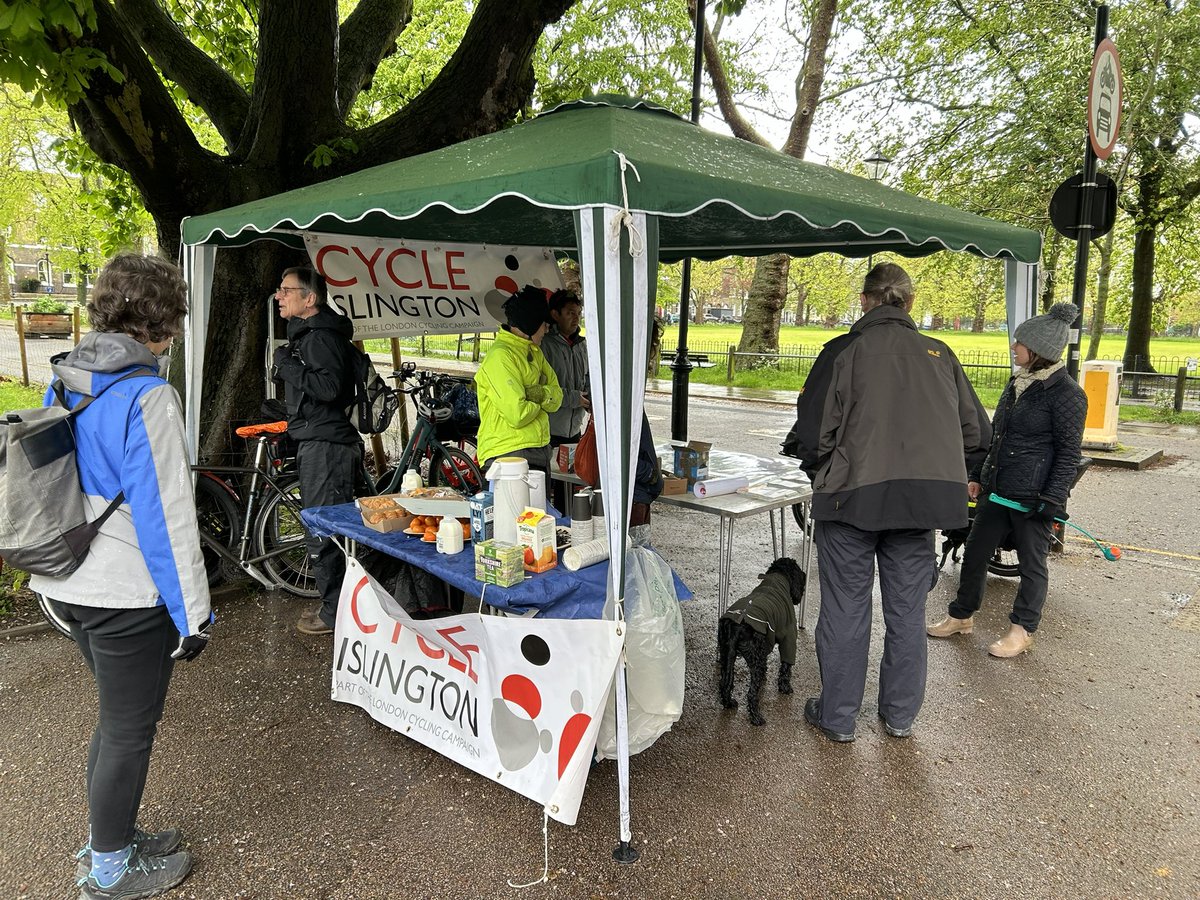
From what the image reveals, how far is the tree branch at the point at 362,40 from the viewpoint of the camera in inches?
257

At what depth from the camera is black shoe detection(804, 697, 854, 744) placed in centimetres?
322

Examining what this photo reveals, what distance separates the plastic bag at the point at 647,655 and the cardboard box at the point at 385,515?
112 centimetres

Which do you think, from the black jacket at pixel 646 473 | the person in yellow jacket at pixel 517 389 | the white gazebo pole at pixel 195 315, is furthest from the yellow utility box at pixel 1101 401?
the white gazebo pole at pixel 195 315

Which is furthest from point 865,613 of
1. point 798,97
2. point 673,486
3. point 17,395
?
point 798,97

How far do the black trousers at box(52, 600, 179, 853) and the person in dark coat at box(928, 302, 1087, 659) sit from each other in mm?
3784

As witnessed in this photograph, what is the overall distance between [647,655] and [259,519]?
9.78 feet

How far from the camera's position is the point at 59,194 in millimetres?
24484

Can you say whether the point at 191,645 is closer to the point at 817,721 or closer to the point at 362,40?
the point at 817,721

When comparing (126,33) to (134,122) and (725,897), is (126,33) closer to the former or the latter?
(134,122)

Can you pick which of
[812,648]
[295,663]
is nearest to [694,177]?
[812,648]

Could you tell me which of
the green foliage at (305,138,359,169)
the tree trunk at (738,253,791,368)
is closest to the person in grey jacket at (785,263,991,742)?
the green foliage at (305,138,359,169)

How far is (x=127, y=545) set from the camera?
209cm

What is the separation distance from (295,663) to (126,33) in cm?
408

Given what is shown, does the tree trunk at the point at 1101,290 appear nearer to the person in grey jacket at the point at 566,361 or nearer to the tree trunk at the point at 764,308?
the tree trunk at the point at 764,308
